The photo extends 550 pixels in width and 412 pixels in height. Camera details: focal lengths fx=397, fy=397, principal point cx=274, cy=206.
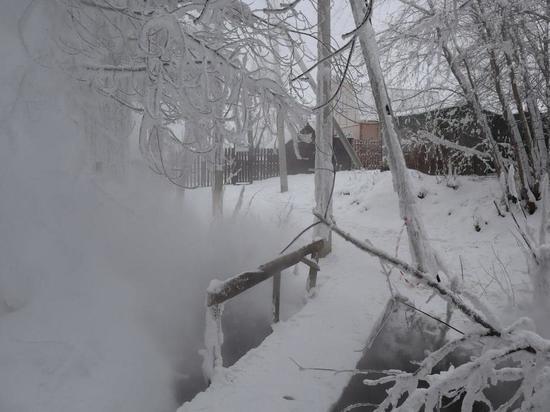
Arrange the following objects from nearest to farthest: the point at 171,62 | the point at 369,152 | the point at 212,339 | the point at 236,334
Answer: the point at 171,62
the point at 212,339
the point at 236,334
the point at 369,152

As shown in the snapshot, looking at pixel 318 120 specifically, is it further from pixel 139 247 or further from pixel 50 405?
pixel 50 405

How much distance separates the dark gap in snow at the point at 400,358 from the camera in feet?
11.5

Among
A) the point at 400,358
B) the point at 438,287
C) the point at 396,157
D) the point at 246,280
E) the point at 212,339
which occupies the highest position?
the point at 396,157

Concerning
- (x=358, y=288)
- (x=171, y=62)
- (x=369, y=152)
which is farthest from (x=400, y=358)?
(x=369, y=152)

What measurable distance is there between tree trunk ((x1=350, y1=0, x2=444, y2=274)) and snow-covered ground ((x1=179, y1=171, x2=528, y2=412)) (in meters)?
0.60

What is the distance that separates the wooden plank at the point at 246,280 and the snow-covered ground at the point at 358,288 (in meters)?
0.71

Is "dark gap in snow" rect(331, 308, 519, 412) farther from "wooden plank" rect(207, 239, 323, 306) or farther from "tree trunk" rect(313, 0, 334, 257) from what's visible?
"tree trunk" rect(313, 0, 334, 257)

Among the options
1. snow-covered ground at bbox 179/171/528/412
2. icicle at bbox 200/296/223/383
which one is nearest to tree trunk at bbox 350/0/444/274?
snow-covered ground at bbox 179/171/528/412

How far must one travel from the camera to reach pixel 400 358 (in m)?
4.33

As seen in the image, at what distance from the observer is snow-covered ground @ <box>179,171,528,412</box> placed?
3439mm

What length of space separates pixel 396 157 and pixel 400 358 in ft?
9.63

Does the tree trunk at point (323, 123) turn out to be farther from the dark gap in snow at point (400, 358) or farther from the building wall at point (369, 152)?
the building wall at point (369, 152)

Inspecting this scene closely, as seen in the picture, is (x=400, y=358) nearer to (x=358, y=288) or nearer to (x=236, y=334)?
(x=358, y=288)

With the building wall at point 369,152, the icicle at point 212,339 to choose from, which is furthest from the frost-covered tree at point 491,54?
the building wall at point 369,152
